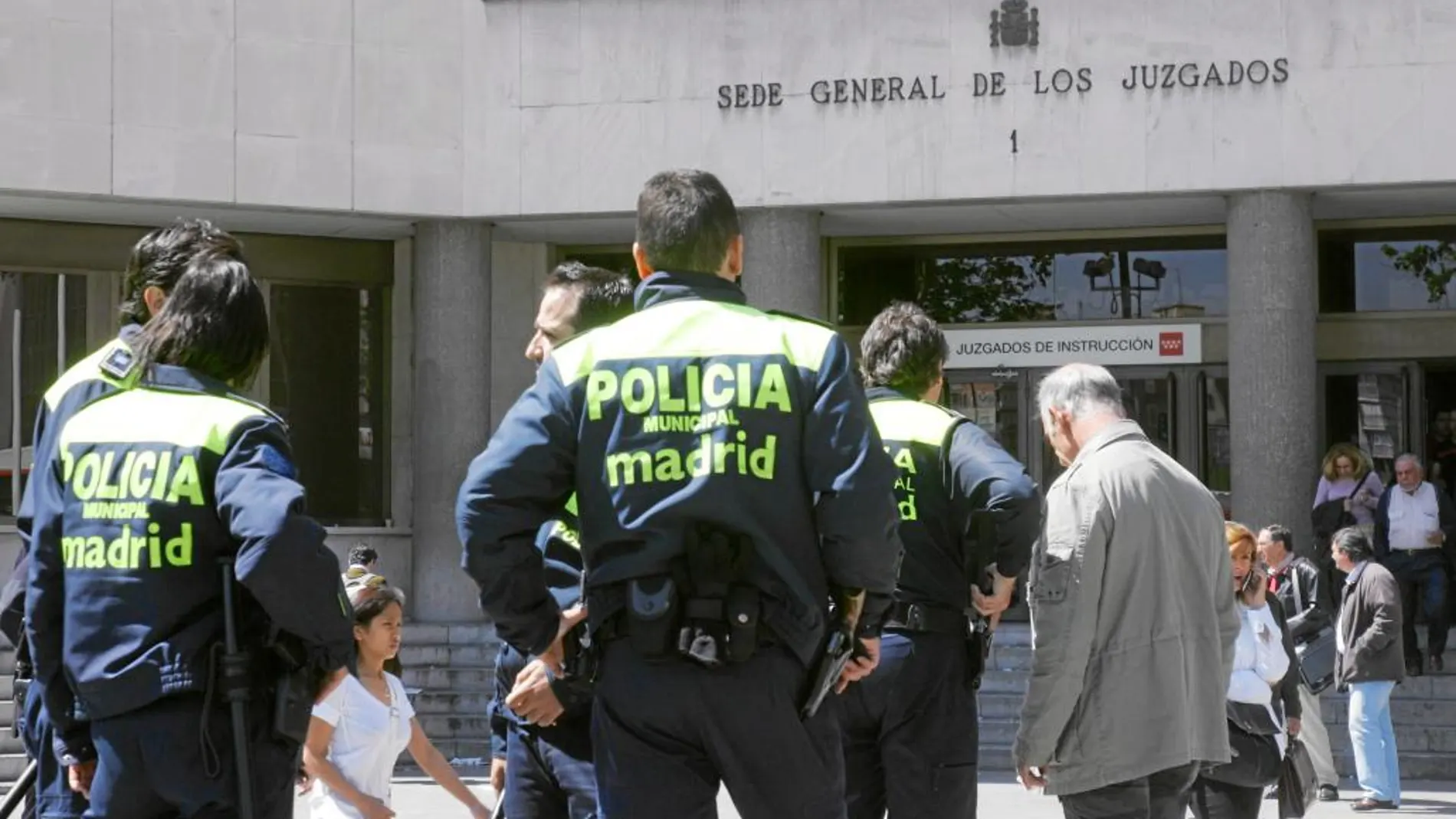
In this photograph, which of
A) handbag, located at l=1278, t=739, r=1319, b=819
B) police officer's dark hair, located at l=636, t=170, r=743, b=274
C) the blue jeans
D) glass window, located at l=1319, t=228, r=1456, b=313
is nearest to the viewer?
police officer's dark hair, located at l=636, t=170, r=743, b=274

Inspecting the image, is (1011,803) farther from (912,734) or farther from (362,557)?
(912,734)

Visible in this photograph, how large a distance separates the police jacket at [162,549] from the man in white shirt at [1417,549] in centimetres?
1302

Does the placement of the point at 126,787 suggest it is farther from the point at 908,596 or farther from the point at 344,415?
the point at 344,415

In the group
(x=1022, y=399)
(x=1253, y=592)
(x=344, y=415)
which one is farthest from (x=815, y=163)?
(x=1253, y=592)

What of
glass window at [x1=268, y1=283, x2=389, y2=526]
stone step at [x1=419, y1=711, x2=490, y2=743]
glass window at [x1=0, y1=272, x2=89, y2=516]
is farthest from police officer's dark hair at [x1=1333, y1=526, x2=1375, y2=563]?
glass window at [x1=0, y1=272, x2=89, y2=516]

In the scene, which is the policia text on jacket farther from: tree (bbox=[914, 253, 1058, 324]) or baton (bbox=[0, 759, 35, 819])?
tree (bbox=[914, 253, 1058, 324])

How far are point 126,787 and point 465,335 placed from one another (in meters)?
14.8

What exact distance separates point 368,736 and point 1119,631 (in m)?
2.32

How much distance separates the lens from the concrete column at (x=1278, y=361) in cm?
1750

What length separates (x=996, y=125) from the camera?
17.9 metres

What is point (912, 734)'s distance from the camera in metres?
6.17

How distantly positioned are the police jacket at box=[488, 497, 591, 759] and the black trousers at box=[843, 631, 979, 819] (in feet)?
3.72

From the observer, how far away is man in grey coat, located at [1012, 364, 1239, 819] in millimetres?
5734

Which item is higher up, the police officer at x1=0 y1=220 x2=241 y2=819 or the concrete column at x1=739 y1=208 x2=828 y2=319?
the concrete column at x1=739 y1=208 x2=828 y2=319
